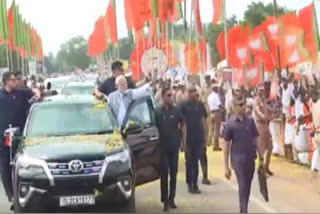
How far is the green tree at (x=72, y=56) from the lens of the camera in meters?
158

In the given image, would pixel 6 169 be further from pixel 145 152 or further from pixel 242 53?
pixel 242 53

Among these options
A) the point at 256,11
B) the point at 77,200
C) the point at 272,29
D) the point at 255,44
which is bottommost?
the point at 77,200

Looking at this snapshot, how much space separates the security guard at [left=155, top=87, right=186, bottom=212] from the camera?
36.6 ft

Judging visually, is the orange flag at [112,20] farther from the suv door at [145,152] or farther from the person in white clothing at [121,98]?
the suv door at [145,152]

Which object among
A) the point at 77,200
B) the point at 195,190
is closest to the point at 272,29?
the point at 195,190

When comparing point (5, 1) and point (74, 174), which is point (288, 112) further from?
point (5, 1)

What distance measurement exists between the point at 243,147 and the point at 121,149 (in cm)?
156

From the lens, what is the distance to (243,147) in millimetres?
9836

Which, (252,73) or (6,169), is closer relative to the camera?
(6,169)

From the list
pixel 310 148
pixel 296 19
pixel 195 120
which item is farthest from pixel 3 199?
pixel 296 19

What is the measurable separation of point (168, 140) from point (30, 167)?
7.86 feet

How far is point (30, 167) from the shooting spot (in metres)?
9.52

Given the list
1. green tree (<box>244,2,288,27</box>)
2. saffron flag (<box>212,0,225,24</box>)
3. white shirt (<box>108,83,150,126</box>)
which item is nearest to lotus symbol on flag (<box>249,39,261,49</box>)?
saffron flag (<box>212,0,225,24</box>)

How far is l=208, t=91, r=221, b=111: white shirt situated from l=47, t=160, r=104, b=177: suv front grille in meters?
11.7
